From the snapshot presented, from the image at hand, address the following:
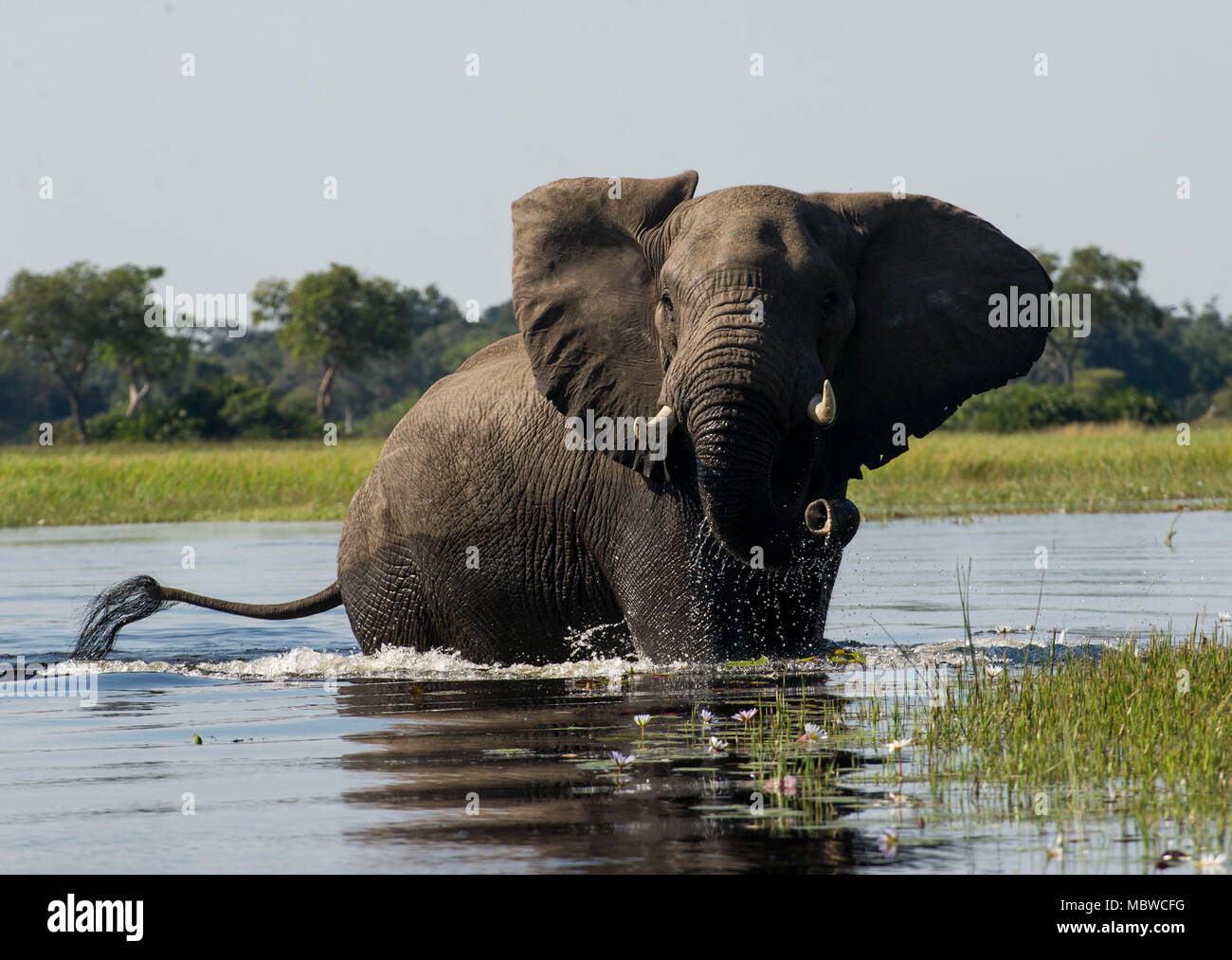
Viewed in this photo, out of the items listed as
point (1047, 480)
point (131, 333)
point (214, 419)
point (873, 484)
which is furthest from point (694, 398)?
point (131, 333)

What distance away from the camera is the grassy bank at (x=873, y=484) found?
25.1 m

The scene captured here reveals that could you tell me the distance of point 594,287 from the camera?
30.1 ft

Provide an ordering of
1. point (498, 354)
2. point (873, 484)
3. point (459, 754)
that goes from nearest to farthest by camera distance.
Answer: point (459, 754), point (498, 354), point (873, 484)

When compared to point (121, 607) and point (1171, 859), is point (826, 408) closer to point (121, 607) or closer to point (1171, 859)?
point (1171, 859)

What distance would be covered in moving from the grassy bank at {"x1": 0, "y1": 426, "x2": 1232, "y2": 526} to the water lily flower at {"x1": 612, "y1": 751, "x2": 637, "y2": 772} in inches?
653

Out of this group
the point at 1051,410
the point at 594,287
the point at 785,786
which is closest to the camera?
the point at 785,786

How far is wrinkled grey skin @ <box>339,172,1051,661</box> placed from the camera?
26.7 ft

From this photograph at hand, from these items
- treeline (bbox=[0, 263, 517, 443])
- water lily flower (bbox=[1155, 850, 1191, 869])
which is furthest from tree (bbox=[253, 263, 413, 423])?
water lily flower (bbox=[1155, 850, 1191, 869])

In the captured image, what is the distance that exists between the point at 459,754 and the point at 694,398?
76.3 inches

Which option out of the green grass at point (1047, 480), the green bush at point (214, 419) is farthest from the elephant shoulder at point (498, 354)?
the green bush at point (214, 419)
